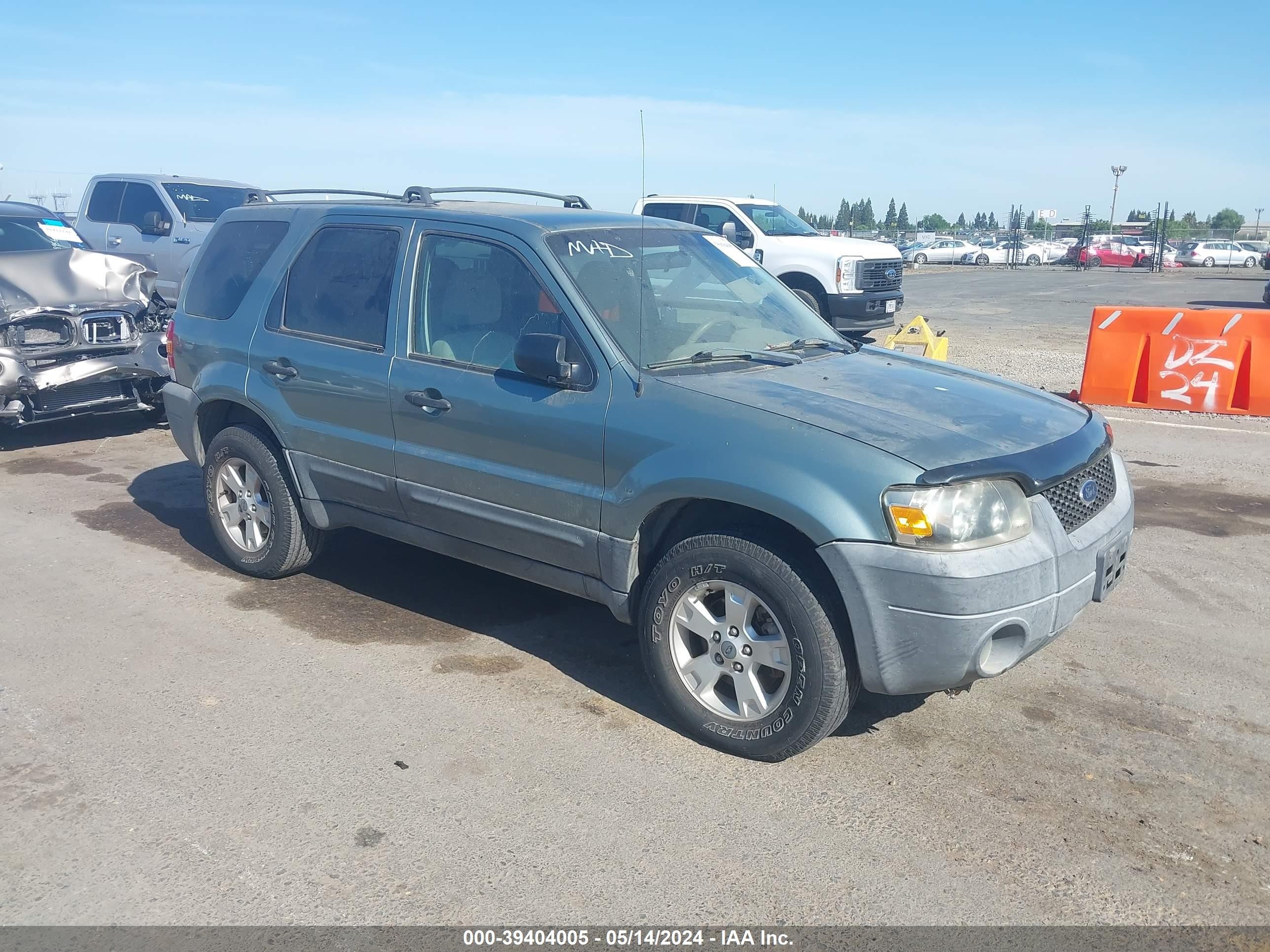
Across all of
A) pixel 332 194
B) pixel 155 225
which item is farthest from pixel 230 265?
pixel 155 225

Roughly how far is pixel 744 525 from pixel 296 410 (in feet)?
8.36

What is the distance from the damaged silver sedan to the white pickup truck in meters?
7.11

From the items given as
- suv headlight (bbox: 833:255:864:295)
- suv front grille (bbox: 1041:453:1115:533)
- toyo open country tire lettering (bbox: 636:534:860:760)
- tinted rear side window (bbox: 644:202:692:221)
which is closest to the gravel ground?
toyo open country tire lettering (bbox: 636:534:860:760)

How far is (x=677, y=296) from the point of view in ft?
15.3

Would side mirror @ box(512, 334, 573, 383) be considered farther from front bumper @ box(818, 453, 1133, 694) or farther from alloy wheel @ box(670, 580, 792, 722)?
front bumper @ box(818, 453, 1133, 694)

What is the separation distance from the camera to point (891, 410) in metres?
3.95

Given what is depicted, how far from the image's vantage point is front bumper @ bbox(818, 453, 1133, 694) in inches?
136

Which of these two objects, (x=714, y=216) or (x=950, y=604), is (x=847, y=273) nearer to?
(x=714, y=216)

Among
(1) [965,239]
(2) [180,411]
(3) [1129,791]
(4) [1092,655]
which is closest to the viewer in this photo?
(3) [1129,791]

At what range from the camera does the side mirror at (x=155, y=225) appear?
1317cm

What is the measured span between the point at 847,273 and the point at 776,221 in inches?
72.6

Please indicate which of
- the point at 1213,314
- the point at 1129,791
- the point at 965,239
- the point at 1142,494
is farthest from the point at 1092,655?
the point at 965,239

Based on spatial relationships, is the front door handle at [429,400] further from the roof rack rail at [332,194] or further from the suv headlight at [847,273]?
the suv headlight at [847,273]

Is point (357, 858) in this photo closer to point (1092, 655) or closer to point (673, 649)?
point (673, 649)
